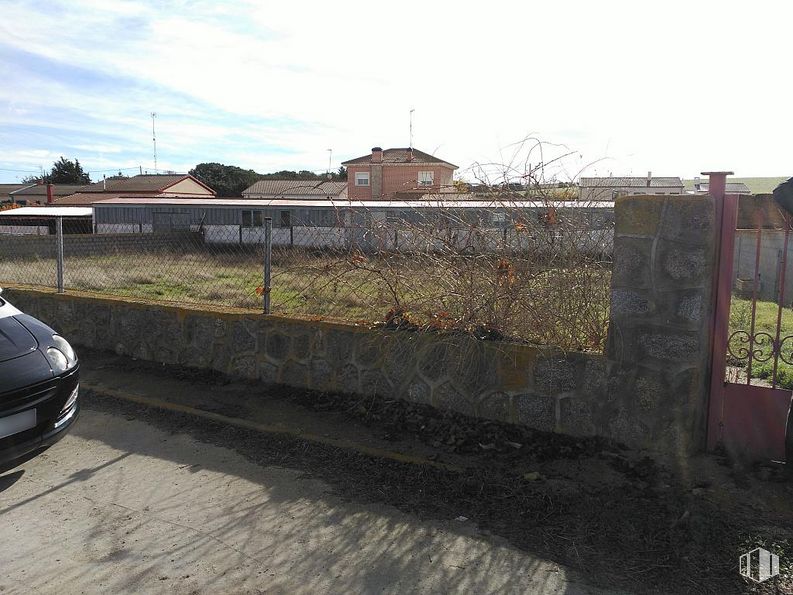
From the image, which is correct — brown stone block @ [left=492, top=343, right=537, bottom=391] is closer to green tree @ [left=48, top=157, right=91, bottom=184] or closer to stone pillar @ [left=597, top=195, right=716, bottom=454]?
stone pillar @ [left=597, top=195, right=716, bottom=454]

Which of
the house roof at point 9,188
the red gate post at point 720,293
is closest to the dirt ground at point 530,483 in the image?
the red gate post at point 720,293

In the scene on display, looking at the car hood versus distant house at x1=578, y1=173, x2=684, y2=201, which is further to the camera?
distant house at x1=578, y1=173, x2=684, y2=201

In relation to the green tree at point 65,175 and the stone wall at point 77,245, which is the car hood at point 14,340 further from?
the green tree at point 65,175

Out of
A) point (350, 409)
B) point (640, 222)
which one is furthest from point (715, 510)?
point (350, 409)

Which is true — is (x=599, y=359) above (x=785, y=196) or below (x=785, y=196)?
below

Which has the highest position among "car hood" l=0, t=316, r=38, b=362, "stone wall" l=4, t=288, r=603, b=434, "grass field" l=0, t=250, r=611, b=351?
"grass field" l=0, t=250, r=611, b=351

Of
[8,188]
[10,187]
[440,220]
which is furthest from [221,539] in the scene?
[10,187]

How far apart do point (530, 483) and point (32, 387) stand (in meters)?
3.13

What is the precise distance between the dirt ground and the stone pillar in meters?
0.22

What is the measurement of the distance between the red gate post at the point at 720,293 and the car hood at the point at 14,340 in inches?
175

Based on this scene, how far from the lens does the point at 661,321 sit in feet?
12.8

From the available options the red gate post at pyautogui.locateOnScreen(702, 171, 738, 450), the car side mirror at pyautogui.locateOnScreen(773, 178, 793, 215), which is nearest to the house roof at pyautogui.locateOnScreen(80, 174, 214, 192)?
the red gate post at pyautogui.locateOnScreen(702, 171, 738, 450)

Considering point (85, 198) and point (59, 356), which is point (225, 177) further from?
point (59, 356)

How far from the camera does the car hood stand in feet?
13.4
